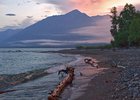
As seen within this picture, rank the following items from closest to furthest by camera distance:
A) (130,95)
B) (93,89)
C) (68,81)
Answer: (130,95) < (93,89) < (68,81)

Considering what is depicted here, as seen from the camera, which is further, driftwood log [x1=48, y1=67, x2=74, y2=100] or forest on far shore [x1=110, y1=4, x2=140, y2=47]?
forest on far shore [x1=110, y1=4, x2=140, y2=47]

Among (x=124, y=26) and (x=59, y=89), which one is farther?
(x=124, y=26)

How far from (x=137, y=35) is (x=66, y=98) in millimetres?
91873

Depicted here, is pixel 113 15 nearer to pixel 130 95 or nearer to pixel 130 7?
pixel 130 7

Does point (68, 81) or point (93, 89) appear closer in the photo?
point (93, 89)

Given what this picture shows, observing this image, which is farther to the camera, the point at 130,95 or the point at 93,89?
the point at 93,89

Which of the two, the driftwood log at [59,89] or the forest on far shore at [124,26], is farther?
the forest on far shore at [124,26]

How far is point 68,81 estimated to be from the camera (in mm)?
29625

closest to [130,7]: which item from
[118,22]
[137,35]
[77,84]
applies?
[118,22]

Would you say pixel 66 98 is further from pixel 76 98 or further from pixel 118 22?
pixel 118 22

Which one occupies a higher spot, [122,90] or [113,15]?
[113,15]

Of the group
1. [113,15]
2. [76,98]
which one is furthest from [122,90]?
[113,15]

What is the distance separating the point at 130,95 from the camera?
796 inches

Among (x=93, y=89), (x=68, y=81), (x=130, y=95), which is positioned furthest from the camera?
(x=68, y=81)
